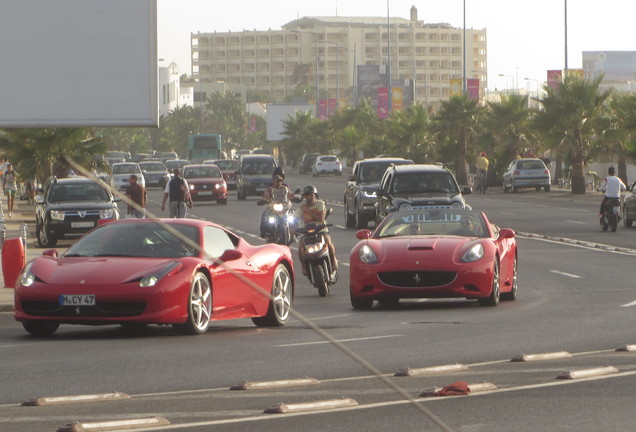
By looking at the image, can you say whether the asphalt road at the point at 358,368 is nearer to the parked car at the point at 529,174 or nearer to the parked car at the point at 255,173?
the parked car at the point at 255,173

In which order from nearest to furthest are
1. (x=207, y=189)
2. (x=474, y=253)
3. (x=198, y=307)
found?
(x=198, y=307) < (x=474, y=253) < (x=207, y=189)

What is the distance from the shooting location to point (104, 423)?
345 inches

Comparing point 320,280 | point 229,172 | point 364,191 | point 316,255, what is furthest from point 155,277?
point 229,172

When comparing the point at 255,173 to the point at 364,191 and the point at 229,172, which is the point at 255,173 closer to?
the point at 229,172

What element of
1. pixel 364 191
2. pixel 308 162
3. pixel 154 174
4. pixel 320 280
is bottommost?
pixel 308 162

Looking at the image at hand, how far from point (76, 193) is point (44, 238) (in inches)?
61.4

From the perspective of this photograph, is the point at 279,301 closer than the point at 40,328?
No

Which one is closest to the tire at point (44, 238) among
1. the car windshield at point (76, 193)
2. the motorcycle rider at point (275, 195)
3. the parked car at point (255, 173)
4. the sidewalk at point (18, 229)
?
the sidewalk at point (18, 229)

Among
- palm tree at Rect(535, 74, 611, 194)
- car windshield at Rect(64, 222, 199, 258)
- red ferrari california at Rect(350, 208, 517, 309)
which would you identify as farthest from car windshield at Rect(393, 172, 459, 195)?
palm tree at Rect(535, 74, 611, 194)

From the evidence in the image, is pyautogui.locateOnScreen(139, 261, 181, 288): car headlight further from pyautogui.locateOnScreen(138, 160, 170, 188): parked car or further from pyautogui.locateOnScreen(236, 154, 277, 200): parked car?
pyautogui.locateOnScreen(138, 160, 170, 188): parked car

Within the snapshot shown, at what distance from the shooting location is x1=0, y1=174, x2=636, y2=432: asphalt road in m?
9.14

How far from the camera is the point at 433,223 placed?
19516mm

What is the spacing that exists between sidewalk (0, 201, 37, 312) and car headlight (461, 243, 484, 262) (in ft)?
18.7

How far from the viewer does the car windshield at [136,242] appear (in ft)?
49.9
